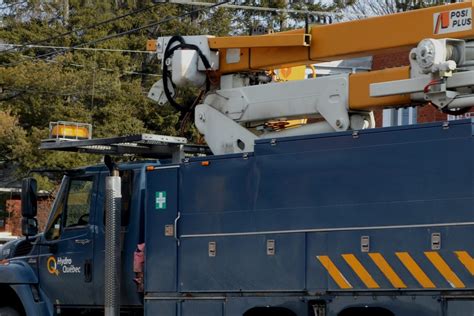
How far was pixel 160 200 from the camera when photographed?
1094 cm

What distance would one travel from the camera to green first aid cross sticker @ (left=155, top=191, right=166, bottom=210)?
1090cm

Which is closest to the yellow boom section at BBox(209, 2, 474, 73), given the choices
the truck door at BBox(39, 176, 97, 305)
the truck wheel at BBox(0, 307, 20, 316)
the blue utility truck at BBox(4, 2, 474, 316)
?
the blue utility truck at BBox(4, 2, 474, 316)

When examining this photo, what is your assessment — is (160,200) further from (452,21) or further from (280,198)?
(452,21)

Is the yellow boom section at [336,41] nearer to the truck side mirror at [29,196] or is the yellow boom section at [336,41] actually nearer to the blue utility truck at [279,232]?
the blue utility truck at [279,232]

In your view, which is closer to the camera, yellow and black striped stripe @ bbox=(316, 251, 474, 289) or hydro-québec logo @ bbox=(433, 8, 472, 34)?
yellow and black striped stripe @ bbox=(316, 251, 474, 289)

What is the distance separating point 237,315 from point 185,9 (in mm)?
41299

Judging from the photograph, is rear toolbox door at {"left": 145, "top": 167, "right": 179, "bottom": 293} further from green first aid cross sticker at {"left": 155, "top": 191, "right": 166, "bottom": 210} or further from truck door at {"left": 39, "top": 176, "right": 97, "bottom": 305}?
truck door at {"left": 39, "top": 176, "right": 97, "bottom": 305}

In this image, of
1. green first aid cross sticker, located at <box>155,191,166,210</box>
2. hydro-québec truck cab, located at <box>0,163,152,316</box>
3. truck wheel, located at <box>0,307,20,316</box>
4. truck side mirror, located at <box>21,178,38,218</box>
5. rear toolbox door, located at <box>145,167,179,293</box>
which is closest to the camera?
rear toolbox door, located at <box>145,167,179,293</box>

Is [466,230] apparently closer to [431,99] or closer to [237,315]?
[431,99]

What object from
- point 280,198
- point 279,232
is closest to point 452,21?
point 280,198

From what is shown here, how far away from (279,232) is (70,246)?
3.30 metres

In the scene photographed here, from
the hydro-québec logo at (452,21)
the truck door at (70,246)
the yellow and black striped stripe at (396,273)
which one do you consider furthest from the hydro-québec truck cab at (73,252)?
the hydro-québec logo at (452,21)

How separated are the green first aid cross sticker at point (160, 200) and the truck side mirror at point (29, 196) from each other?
1698 millimetres

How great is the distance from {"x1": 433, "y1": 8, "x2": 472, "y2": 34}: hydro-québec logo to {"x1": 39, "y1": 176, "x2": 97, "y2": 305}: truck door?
463 centimetres
